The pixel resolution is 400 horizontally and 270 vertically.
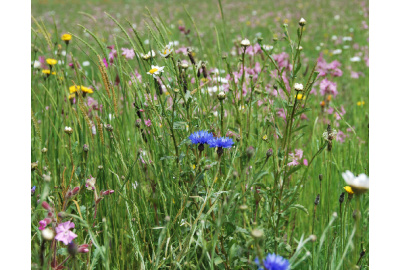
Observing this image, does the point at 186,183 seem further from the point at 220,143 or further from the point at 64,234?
the point at 64,234

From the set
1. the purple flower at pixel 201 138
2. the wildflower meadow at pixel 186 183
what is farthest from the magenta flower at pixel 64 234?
the purple flower at pixel 201 138

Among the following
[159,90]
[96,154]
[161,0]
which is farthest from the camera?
[161,0]

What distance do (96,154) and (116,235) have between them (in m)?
0.36

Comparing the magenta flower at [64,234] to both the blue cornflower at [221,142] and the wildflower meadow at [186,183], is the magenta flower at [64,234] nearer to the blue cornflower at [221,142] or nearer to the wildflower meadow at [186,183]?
the wildflower meadow at [186,183]

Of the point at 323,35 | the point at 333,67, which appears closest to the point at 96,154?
the point at 333,67

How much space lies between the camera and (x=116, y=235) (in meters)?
0.91

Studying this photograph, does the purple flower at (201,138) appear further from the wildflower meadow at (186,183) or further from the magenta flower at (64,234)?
the magenta flower at (64,234)

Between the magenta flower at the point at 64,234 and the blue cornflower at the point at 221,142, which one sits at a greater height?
the blue cornflower at the point at 221,142

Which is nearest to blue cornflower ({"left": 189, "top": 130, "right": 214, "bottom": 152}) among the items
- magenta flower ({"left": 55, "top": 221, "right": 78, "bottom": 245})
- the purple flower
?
the purple flower

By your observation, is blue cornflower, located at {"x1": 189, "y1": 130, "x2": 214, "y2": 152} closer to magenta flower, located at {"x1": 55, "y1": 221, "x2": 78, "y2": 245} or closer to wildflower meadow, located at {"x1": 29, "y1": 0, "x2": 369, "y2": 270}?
wildflower meadow, located at {"x1": 29, "y1": 0, "x2": 369, "y2": 270}

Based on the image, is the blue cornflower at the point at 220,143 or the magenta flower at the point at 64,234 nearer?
the magenta flower at the point at 64,234

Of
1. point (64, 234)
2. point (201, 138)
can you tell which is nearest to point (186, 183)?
point (201, 138)

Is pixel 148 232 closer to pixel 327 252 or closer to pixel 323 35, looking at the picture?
pixel 327 252

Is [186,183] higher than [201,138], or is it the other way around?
[201,138]
